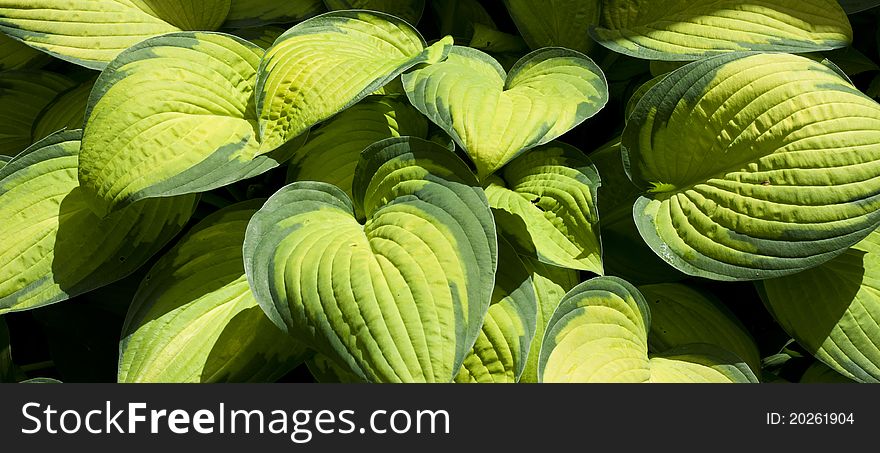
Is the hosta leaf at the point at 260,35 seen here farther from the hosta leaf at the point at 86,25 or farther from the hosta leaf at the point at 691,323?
the hosta leaf at the point at 691,323

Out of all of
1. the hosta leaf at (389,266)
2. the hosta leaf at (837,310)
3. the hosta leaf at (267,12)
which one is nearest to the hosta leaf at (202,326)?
the hosta leaf at (389,266)

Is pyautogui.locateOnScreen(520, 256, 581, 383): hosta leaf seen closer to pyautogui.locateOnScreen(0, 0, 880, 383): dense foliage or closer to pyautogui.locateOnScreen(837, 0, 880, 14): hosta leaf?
pyautogui.locateOnScreen(0, 0, 880, 383): dense foliage

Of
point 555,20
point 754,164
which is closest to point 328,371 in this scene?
point 754,164

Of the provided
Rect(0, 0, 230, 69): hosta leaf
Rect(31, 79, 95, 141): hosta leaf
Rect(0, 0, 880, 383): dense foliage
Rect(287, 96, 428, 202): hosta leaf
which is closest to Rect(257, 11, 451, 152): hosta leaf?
Rect(0, 0, 880, 383): dense foliage

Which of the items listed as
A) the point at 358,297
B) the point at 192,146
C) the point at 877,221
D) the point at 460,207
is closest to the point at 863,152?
the point at 877,221

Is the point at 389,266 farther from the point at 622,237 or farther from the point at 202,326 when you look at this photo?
the point at 622,237
